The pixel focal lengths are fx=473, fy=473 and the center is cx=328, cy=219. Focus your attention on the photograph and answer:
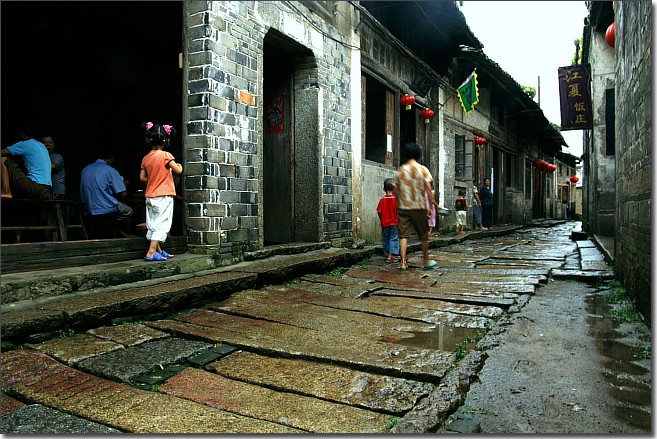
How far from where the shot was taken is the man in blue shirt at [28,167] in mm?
4875

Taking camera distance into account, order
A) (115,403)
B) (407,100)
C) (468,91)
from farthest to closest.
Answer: (468,91)
(407,100)
(115,403)

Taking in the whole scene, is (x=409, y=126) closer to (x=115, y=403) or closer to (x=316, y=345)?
(x=316, y=345)

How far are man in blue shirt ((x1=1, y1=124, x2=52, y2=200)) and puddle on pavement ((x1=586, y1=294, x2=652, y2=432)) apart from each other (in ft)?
17.5

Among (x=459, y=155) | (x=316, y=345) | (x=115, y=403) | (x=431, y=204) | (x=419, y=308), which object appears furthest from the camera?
(x=459, y=155)

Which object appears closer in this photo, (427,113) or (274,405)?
(274,405)

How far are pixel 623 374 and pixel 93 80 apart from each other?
8.98m

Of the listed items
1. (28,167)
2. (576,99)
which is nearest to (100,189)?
(28,167)

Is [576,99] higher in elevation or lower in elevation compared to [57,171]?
higher

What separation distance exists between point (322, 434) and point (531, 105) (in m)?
20.0

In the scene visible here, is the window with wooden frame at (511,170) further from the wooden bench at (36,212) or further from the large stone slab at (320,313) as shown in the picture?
the wooden bench at (36,212)

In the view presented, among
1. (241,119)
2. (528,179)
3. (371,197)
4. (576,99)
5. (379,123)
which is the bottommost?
(371,197)

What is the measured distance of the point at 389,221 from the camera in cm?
765

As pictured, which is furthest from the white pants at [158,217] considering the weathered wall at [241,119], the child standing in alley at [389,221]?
the child standing in alley at [389,221]

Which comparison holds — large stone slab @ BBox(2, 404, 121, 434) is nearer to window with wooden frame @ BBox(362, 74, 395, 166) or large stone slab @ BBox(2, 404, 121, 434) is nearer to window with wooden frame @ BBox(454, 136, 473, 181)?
window with wooden frame @ BBox(362, 74, 395, 166)
